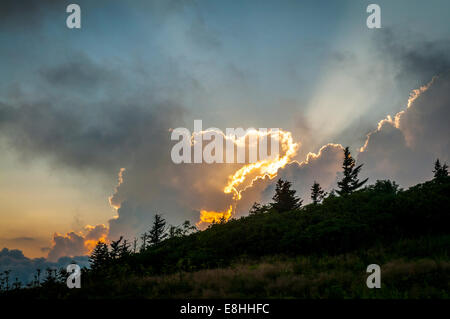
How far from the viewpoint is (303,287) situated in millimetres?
9609

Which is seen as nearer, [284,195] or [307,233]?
[307,233]

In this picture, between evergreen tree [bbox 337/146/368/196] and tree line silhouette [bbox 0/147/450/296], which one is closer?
tree line silhouette [bbox 0/147/450/296]

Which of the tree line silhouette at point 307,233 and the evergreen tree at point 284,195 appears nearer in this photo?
the tree line silhouette at point 307,233

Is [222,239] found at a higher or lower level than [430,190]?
lower

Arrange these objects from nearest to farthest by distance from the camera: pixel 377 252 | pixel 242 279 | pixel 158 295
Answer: pixel 158 295
pixel 242 279
pixel 377 252

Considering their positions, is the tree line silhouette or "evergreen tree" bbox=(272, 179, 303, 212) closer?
the tree line silhouette

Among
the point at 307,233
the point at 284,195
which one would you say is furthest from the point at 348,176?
the point at 307,233

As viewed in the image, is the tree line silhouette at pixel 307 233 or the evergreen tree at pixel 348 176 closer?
the tree line silhouette at pixel 307 233

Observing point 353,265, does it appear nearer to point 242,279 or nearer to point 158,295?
point 242,279

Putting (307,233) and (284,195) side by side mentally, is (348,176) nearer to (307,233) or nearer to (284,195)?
(284,195)

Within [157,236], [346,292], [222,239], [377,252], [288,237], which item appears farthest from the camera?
[157,236]
